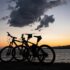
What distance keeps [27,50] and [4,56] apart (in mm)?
1185

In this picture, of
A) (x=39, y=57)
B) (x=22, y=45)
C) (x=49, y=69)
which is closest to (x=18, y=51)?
(x=22, y=45)

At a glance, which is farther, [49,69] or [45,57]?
[45,57]

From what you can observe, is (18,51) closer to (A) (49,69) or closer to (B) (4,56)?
(B) (4,56)

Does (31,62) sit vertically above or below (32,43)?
below

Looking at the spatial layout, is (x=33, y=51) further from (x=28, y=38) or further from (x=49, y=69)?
(x=49, y=69)

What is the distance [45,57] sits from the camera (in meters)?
13.7

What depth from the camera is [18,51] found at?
14.5 m

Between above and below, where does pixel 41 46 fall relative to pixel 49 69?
above

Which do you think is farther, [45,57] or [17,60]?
[17,60]

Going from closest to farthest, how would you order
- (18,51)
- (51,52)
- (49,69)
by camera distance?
(49,69), (51,52), (18,51)

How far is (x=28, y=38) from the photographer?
14.0 m

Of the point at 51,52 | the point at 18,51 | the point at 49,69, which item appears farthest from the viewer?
the point at 18,51

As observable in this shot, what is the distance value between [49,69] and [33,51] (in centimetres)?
218

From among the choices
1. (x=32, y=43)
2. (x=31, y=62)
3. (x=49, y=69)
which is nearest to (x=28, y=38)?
(x=32, y=43)
